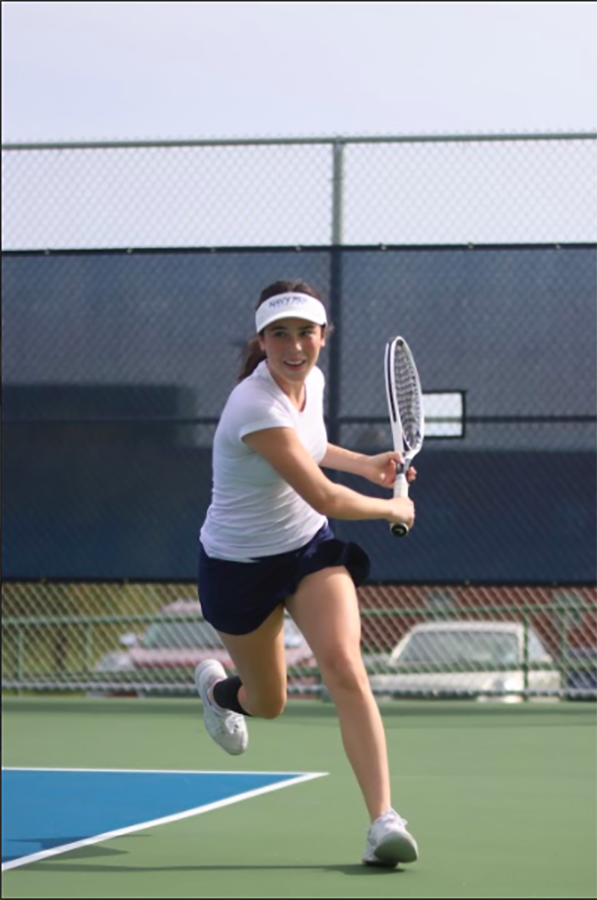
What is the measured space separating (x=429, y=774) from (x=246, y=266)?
11.6 ft

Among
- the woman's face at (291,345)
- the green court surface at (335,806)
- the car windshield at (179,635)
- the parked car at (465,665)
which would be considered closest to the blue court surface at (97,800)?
the green court surface at (335,806)

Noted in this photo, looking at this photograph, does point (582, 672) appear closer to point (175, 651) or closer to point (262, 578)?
point (175, 651)

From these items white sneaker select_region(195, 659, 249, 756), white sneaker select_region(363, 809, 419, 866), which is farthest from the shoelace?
white sneaker select_region(195, 659, 249, 756)

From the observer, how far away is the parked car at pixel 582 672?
30.4ft

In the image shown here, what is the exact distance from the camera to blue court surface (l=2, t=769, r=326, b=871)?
17.0 ft

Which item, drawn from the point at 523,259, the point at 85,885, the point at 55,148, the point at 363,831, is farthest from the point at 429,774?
the point at 55,148

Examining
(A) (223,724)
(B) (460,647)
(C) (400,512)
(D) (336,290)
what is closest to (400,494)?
(C) (400,512)

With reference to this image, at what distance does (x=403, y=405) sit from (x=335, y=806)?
4.57 feet

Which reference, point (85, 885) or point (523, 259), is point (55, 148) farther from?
point (85, 885)

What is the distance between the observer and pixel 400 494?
4.86m

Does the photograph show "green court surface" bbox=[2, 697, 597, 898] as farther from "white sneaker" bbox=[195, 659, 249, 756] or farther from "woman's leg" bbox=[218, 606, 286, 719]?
"woman's leg" bbox=[218, 606, 286, 719]

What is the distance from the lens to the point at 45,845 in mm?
5047

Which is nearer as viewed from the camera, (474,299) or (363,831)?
(363,831)

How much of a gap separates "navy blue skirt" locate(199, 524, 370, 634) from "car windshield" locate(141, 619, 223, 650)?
7.08m
